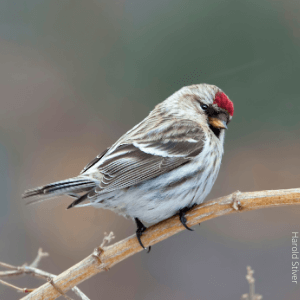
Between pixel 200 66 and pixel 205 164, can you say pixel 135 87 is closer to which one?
pixel 200 66

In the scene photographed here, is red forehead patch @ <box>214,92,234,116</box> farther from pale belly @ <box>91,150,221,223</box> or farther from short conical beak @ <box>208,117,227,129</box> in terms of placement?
pale belly @ <box>91,150,221,223</box>

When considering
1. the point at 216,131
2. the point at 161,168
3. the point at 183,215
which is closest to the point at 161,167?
the point at 161,168

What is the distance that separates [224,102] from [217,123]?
8 centimetres

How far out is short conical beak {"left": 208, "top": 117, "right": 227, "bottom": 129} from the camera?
1398 millimetres

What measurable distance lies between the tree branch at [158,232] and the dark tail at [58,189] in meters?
0.19

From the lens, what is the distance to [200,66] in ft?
7.30

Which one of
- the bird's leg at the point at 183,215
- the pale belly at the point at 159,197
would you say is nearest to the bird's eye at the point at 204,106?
the pale belly at the point at 159,197

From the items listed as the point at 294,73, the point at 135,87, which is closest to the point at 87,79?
the point at 135,87

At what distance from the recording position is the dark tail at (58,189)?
1.10m

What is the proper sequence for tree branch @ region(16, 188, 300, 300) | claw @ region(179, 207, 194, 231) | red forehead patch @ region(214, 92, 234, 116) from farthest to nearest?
red forehead patch @ region(214, 92, 234, 116)
claw @ region(179, 207, 194, 231)
tree branch @ region(16, 188, 300, 300)

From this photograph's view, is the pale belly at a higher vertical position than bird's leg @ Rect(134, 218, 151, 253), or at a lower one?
higher

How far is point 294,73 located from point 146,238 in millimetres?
1447

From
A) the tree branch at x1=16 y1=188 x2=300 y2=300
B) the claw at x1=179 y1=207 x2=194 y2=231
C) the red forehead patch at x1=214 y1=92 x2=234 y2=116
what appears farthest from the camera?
the red forehead patch at x1=214 y1=92 x2=234 y2=116

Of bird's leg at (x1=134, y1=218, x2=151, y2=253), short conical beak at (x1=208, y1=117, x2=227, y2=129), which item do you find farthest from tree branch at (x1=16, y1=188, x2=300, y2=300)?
short conical beak at (x1=208, y1=117, x2=227, y2=129)
